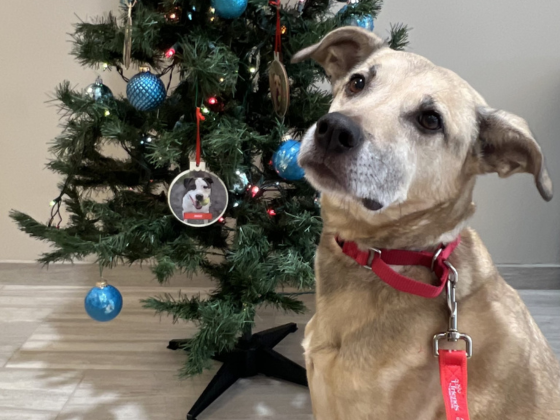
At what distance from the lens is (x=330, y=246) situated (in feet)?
4.05

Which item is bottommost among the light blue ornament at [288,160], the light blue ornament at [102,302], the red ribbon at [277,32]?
the light blue ornament at [102,302]

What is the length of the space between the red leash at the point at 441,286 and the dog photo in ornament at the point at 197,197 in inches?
19.9

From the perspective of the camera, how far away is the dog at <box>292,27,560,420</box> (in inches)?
41.1

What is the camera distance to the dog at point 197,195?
153 cm

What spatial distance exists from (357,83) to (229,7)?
1.53 feet

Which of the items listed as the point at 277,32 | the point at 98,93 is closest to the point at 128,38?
→ the point at 98,93

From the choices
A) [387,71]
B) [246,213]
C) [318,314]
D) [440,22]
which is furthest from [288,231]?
[440,22]

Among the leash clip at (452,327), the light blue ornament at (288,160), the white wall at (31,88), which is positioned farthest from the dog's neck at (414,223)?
the white wall at (31,88)

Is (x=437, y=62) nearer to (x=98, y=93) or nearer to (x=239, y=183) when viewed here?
(x=239, y=183)

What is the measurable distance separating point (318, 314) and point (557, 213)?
1881 mm

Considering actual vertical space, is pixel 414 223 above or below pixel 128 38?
below

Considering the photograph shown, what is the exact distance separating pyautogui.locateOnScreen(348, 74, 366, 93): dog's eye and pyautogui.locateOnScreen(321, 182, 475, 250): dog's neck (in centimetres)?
31

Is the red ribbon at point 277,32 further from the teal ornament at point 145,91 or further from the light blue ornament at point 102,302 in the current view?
the light blue ornament at point 102,302

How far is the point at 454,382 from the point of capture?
3.13ft
